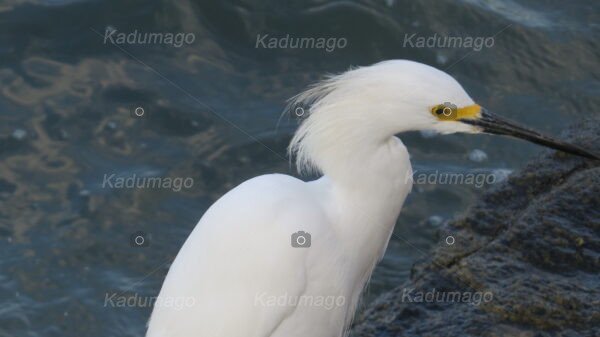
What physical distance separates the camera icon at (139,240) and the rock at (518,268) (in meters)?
2.11

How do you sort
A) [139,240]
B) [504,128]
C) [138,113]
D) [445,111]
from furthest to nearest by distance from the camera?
[138,113] → [139,240] → [504,128] → [445,111]

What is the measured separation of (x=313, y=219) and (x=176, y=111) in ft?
10.3

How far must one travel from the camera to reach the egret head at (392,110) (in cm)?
333

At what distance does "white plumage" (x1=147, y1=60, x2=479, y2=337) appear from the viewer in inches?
135

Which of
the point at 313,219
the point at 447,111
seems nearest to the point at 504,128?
the point at 447,111

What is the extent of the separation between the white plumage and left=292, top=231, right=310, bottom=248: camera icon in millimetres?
18

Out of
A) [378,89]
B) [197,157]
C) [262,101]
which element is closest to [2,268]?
[197,157]

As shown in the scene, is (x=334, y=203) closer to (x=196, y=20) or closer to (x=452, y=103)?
(x=452, y=103)

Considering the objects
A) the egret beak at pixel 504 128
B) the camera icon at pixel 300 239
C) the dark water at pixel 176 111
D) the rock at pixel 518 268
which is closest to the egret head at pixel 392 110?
the egret beak at pixel 504 128

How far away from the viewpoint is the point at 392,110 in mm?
3410

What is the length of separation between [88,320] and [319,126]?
7.94 feet

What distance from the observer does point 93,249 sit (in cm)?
568

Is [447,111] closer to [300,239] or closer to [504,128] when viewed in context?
[504,128]

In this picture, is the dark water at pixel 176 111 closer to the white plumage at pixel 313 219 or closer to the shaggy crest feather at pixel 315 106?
the white plumage at pixel 313 219
